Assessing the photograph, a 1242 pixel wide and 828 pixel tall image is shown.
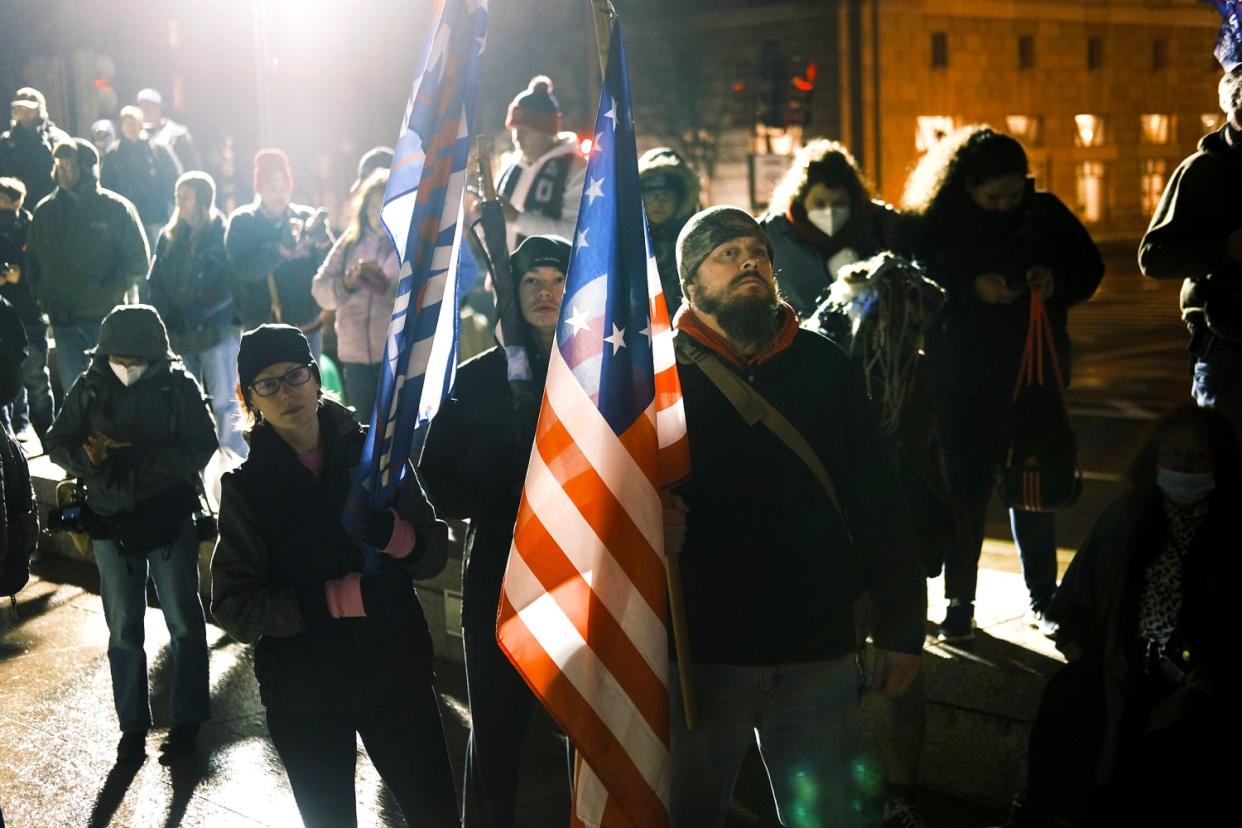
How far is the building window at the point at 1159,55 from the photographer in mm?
44188

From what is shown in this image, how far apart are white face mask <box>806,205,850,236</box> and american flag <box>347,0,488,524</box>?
254cm

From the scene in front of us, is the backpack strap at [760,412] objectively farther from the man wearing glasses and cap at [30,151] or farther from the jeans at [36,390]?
the man wearing glasses and cap at [30,151]

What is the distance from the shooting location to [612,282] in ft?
13.2

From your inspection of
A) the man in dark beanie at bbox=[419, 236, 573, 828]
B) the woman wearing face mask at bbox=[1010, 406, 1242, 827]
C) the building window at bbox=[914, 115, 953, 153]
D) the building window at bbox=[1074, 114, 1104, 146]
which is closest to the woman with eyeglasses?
the man in dark beanie at bbox=[419, 236, 573, 828]

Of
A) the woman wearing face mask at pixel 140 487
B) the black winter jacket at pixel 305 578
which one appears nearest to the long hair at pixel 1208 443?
the black winter jacket at pixel 305 578

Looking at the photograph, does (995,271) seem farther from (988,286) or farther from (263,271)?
(263,271)

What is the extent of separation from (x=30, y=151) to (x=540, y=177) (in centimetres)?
904

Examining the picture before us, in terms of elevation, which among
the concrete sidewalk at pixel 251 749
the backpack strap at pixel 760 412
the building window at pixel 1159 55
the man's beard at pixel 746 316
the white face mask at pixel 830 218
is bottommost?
the concrete sidewalk at pixel 251 749

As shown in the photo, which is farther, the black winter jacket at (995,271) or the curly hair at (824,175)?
the curly hair at (824,175)

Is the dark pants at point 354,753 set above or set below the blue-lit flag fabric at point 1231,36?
below

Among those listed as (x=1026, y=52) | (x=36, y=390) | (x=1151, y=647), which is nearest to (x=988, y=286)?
(x=1151, y=647)

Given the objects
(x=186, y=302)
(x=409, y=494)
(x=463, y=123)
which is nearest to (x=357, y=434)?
(x=409, y=494)

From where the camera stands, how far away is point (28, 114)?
51.3 ft

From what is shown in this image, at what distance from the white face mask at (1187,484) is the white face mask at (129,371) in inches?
163
